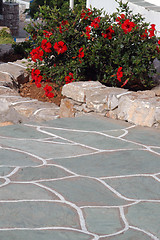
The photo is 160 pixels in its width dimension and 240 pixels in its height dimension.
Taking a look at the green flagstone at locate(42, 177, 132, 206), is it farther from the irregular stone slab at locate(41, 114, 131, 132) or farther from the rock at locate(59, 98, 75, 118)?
the rock at locate(59, 98, 75, 118)

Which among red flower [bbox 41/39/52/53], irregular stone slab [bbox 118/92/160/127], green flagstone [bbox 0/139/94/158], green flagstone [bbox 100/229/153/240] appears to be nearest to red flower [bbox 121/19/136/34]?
red flower [bbox 41/39/52/53]

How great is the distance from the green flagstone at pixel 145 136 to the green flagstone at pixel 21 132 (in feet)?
2.93

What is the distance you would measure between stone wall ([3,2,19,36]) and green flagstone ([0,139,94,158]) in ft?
50.7

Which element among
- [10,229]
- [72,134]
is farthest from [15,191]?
[72,134]

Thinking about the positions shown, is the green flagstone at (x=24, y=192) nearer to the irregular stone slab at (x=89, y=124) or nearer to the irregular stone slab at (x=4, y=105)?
the irregular stone slab at (x=89, y=124)

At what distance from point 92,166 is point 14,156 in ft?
2.25

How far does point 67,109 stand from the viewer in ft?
16.9

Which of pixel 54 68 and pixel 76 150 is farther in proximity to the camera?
pixel 54 68

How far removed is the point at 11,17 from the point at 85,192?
17.0 m

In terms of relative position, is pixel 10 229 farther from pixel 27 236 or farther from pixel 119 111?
pixel 119 111

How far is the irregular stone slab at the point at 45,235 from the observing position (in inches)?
90.8

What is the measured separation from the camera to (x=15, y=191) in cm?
288

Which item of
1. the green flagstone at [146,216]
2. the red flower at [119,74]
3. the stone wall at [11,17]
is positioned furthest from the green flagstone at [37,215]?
the stone wall at [11,17]

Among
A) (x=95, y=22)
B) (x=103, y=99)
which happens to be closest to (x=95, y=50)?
(x=95, y=22)
